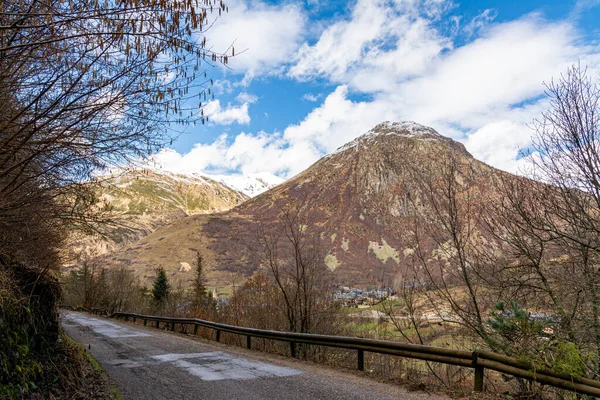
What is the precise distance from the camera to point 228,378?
7895 mm

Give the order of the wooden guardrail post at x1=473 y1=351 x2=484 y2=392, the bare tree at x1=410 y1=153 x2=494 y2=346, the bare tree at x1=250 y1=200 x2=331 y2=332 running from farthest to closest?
the bare tree at x1=250 y1=200 x2=331 y2=332 < the bare tree at x1=410 y1=153 x2=494 y2=346 < the wooden guardrail post at x1=473 y1=351 x2=484 y2=392

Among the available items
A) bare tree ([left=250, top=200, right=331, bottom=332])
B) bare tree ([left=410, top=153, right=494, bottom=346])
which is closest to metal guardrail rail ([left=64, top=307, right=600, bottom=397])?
bare tree ([left=410, top=153, right=494, bottom=346])

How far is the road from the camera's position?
21.8 feet

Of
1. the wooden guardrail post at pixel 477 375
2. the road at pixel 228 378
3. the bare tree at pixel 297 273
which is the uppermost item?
the bare tree at pixel 297 273

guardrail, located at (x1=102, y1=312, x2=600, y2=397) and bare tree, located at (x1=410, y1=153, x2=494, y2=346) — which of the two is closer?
guardrail, located at (x1=102, y1=312, x2=600, y2=397)

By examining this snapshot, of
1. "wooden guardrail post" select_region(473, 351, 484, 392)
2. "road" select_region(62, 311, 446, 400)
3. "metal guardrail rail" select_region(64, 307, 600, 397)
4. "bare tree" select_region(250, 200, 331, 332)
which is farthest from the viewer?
"bare tree" select_region(250, 200, 331, 332)

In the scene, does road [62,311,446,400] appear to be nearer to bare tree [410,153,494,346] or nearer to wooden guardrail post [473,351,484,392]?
wooden guardrail post [473,351,484,392]

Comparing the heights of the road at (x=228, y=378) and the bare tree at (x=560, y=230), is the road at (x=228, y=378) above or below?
below

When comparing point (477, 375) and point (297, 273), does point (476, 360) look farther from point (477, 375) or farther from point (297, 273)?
point (297, 273)

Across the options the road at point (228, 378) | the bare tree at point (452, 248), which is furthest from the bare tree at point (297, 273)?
the bare tree at point (452, 248)

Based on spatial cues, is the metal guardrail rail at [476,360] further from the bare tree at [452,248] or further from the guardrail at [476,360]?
the bare tree at [452,248]

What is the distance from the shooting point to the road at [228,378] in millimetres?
6648

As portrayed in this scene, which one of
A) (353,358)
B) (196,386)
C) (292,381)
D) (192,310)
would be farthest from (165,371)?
(192,310)

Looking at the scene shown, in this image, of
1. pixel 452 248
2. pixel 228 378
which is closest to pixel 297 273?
pixel 452 248
